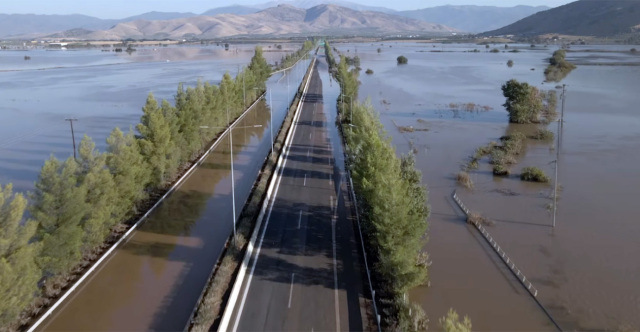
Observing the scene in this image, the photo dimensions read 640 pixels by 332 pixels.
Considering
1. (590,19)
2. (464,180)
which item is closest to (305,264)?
(464,180)

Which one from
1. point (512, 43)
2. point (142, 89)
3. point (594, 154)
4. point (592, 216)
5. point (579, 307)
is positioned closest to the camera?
point (579, 307)

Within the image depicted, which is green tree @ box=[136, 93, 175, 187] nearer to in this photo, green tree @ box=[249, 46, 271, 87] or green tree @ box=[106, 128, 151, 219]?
green tree @ box=[106, 128, 151, 219]

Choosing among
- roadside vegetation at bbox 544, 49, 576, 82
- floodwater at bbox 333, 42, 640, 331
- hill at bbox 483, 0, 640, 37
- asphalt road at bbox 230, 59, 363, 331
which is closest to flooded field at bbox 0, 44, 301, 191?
asphalt road at bbox 230, 59, 363, 331

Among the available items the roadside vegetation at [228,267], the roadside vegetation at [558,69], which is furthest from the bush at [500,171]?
the roadside vegetation at [558,69]

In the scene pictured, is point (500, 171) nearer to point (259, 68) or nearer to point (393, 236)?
point (393, 236)

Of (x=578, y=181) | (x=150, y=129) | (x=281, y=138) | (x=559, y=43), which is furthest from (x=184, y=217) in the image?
(x=559, y=43)

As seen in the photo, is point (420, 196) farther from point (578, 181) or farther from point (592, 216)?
point (578, 181)

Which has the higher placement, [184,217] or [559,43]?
[559,43]
